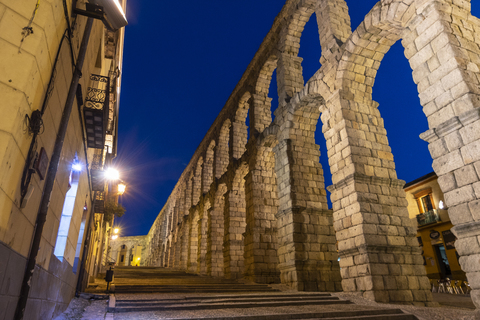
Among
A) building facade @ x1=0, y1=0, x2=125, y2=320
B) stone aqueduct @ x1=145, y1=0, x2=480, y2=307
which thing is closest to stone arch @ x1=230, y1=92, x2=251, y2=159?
stone aqueduct @ x1=145, y1=0, x2=480, y2=307

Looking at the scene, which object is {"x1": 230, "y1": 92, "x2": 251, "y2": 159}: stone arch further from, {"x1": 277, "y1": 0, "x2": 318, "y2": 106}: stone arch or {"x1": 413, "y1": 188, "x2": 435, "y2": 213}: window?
{"x1": 413, "y1": 188, "x2": 435, "y2": 213}: window

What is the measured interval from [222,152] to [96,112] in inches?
603

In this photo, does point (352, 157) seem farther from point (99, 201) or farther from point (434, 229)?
point (434, 229)

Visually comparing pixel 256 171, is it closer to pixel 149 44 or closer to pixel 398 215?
pixel 398 215

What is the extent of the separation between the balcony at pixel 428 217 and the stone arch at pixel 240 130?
14.0m

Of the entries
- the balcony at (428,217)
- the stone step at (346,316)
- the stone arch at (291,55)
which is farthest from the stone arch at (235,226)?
the balcony at (428,217)

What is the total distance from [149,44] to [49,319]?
146995 millimetres

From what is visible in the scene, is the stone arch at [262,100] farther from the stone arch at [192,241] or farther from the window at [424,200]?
the window at [424,200]

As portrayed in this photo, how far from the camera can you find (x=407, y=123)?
110 meters

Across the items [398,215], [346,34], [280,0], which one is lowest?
[398,215]

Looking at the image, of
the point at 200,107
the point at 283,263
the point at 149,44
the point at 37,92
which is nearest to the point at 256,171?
the point at 283,263

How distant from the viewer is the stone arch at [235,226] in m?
15.6

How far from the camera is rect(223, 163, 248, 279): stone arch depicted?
1564 centimetres

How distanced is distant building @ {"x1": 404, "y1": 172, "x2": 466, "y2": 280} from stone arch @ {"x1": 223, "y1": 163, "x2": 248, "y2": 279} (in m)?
12.9
